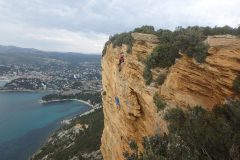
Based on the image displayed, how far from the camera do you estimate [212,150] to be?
14.7ft

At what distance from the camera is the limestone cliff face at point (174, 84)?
5.54m

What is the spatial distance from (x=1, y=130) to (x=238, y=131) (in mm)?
66612

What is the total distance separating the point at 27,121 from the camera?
57.4 meters

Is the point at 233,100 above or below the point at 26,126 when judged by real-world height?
above

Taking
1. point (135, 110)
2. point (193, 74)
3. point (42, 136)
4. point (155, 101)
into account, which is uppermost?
point (193, 74)

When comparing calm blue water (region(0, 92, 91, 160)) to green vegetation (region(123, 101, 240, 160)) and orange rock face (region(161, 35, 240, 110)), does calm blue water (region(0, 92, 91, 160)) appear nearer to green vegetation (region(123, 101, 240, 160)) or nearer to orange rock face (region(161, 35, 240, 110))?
orange rock face (region(161, 35, 240, 110))

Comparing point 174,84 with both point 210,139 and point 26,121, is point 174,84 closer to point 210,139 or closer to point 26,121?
point 210,139

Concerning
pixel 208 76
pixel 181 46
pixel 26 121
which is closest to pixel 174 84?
pixel 208 76

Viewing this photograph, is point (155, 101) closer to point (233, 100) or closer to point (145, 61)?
point (145, 61)

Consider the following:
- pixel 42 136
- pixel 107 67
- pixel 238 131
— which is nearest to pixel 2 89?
pixel 42 136

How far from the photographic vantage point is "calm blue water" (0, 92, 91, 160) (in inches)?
1567

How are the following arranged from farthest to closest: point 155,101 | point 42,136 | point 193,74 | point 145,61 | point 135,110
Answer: point 42,136
point 135,110
point 145,61
point 155,101
point 193,74

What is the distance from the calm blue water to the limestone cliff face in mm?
40029

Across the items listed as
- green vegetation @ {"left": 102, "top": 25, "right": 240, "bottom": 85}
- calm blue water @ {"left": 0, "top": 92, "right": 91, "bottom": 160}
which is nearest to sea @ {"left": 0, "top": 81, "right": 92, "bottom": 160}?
calm blue water @ {"left": 0, "top": 92, "right": 91, "bottom": 160}
